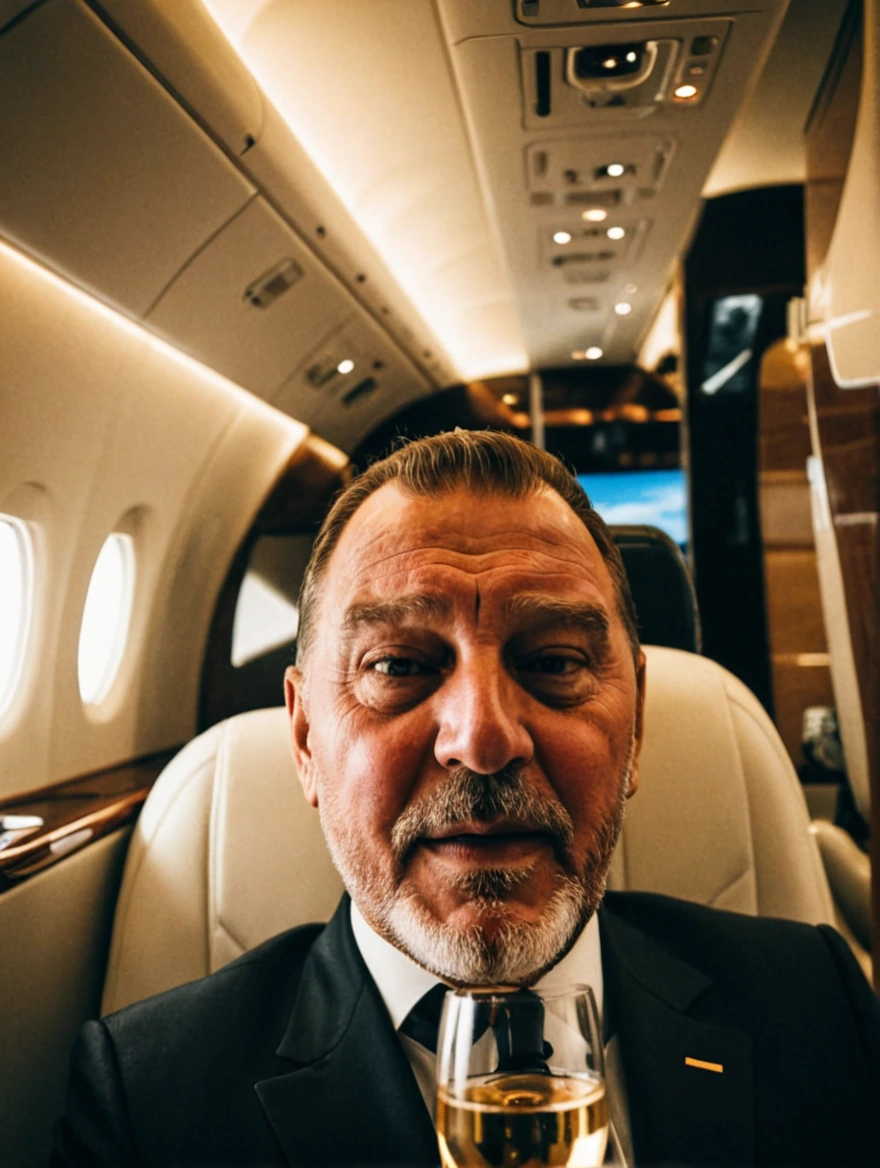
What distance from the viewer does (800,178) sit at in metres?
4.34

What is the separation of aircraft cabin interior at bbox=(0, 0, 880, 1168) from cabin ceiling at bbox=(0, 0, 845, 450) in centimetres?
2

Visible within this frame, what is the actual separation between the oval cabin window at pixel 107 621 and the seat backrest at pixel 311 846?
2.59 metres

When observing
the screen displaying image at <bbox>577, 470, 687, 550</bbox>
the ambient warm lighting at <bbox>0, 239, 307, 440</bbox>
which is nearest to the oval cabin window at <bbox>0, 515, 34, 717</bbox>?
the ambient warm lighting at <bbox>0, 239, 307, 440</bbox>

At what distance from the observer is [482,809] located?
123cm

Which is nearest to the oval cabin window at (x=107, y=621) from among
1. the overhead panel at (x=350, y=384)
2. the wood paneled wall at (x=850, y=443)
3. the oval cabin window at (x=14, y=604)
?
the oval cabin window at (x=14, y=604)

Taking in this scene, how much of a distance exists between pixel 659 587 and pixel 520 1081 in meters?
1.52

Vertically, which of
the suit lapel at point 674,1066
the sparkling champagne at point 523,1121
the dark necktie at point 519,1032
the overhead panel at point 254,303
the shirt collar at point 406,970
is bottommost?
the suit lapel at point 674,1066

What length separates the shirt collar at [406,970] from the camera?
1.44 meters

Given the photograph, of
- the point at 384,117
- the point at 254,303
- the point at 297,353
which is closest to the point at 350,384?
the point at 297,353

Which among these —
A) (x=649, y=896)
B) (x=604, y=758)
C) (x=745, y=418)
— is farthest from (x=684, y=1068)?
(x=745, y=418)

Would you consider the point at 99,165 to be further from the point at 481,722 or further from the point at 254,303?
the point at 481,722

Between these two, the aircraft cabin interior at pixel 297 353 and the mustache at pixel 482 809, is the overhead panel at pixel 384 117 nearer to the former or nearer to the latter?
the aircraft cabin interior at pixel 297 353

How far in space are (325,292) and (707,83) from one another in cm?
214

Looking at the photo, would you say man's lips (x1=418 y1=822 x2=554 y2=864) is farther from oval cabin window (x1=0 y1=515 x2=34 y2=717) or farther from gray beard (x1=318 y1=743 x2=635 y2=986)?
oval cabin window (x1=0 y1=515 x2=34 y2=717)
